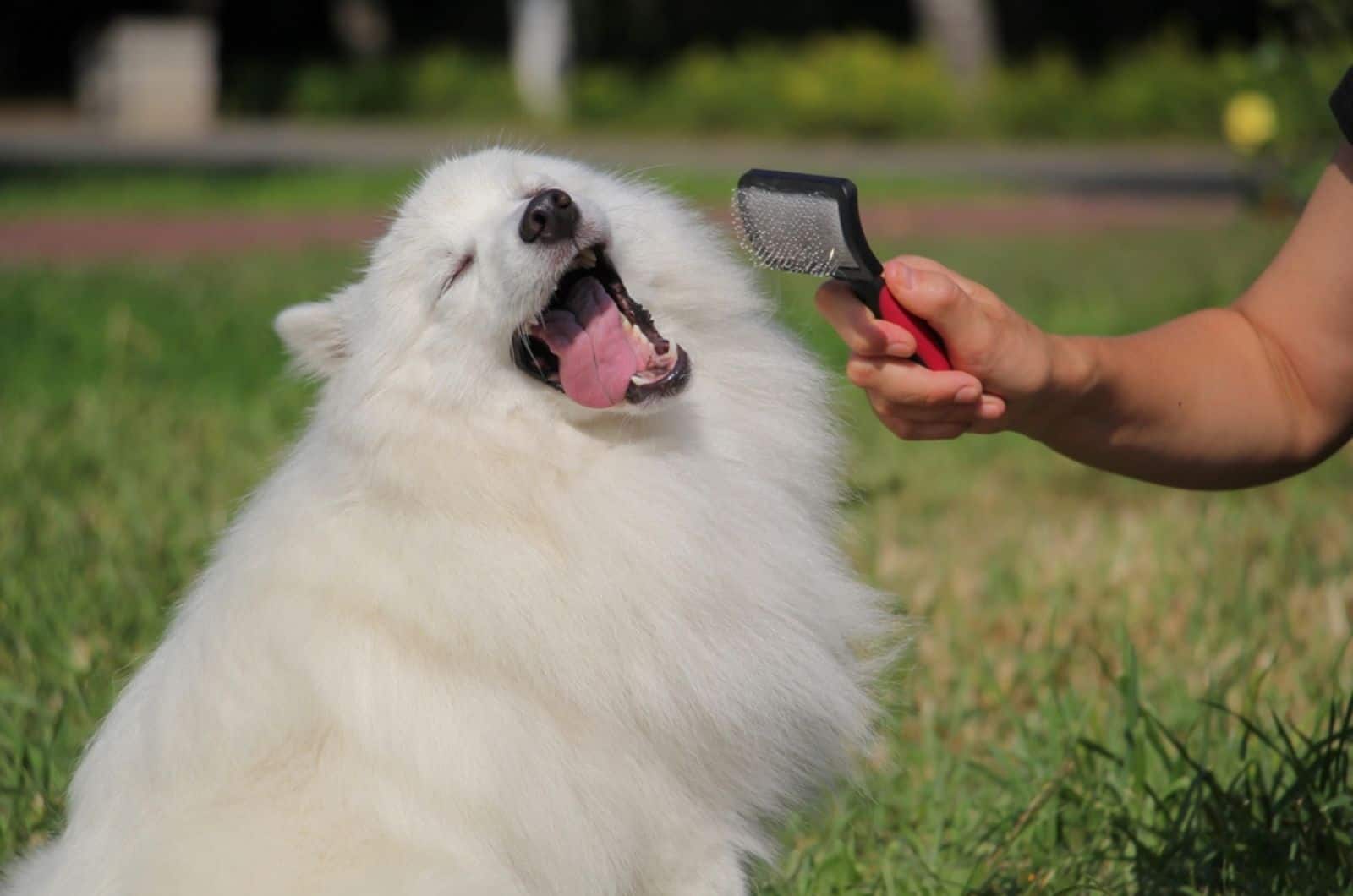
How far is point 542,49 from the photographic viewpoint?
26500 millimetres

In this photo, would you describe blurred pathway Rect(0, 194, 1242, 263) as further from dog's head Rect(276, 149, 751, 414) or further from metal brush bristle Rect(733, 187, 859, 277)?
metal brush bristle Rect(733, 187, 859, 277)

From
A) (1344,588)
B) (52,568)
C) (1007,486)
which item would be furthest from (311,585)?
(1007,486)

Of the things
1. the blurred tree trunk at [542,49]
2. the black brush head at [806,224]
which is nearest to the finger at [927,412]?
the black brush head at [806,224]

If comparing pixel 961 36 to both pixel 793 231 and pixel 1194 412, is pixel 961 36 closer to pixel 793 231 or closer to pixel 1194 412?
pixel 1194 412

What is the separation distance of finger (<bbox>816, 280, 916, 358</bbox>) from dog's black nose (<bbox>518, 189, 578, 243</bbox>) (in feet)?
1.75

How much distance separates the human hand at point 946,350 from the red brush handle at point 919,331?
1cm

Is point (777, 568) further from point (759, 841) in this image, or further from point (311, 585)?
point (311, 585)

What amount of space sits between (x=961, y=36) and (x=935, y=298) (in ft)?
80.6

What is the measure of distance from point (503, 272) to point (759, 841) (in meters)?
1.08

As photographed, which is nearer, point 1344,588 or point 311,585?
point 311,585

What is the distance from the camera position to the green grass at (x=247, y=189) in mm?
13969

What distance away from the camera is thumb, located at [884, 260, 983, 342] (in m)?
2.26

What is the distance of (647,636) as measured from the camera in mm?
2537

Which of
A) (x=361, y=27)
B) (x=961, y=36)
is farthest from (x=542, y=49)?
(x=961, y=36)
